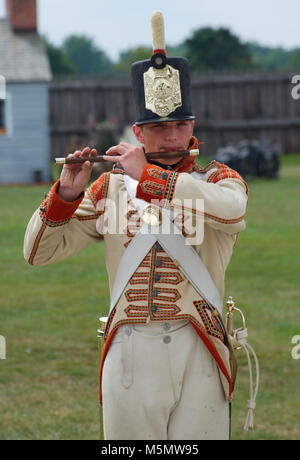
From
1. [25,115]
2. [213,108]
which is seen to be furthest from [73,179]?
[213,108]

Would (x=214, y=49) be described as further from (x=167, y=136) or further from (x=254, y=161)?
(x=167, y=136)

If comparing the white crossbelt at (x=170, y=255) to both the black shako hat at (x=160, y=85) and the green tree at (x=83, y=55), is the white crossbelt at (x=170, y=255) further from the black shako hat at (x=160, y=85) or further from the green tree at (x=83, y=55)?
the green tree at (x=83, y=55)

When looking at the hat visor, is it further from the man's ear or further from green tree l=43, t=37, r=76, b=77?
green tree l=43, t=37, r=76, b=77

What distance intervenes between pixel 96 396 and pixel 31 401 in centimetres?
49

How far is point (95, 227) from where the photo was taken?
3.43m

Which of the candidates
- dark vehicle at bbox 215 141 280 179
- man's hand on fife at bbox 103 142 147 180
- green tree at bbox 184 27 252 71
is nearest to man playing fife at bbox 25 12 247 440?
man's hand on fife at bbox 103 142 147 180

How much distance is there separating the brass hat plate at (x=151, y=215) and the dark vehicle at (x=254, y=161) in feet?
66.7

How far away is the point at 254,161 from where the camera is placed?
23750 millimetres

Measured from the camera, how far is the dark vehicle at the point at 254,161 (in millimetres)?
23547

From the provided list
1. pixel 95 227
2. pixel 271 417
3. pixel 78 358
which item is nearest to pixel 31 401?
pixel 78 358

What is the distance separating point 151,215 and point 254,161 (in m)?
20.9

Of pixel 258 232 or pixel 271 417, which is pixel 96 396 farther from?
pixel 258 232

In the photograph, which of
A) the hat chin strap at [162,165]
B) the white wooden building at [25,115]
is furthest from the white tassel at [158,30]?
the white wooden building at [25,115]

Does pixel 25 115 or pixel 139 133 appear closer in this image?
pixel 139 133
